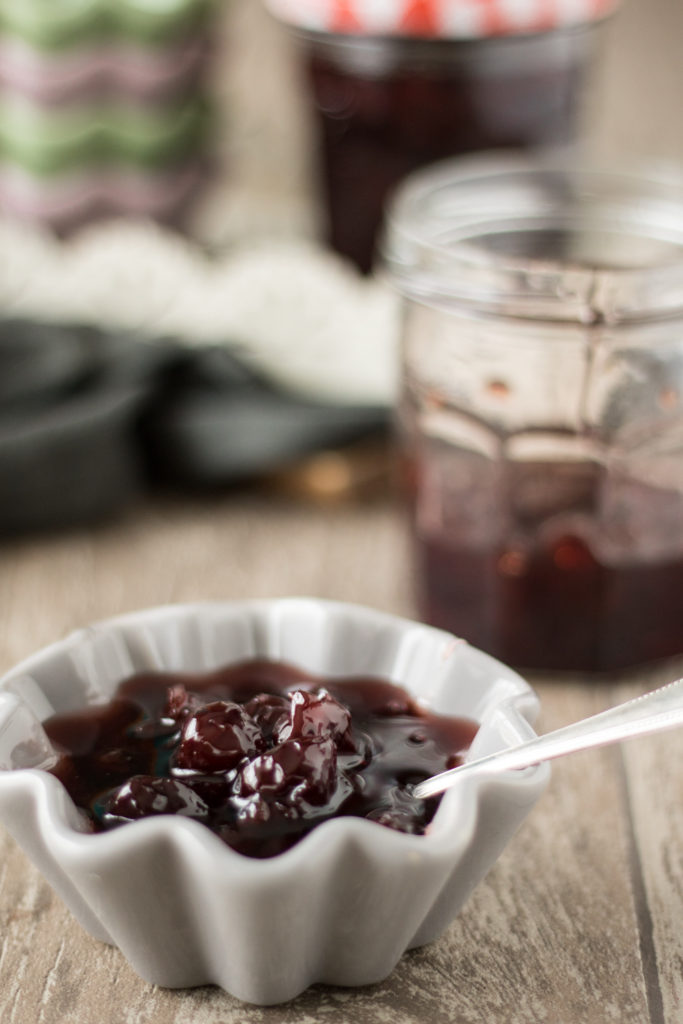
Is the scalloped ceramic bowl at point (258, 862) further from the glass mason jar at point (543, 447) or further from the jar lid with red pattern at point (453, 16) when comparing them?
the jar lid with red pattern at point (453, 16)

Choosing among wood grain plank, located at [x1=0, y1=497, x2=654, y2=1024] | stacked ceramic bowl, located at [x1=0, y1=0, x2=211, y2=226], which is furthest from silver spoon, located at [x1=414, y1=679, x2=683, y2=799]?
stacked ceramic bowl, located at [x1=0, y1=0, x2=211, y2=226]

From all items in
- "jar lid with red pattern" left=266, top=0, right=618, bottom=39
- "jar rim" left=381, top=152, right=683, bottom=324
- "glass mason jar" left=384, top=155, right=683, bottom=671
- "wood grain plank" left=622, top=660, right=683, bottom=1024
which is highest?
"jar lid with red pattern" left=266, top=0, right=618, bottom=39

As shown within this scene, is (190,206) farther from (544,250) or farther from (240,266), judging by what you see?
(544,250)

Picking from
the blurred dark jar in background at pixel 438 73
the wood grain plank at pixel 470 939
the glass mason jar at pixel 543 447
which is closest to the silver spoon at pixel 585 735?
the wood grain plank at pixel 470 939

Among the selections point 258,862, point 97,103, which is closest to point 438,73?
point 97,103

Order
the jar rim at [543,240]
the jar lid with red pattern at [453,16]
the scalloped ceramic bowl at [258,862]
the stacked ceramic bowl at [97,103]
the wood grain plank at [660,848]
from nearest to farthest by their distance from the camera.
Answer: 1. the scalloped ceramic bowl at [258,862]
2. the wood grain plank at [660,848]
3. the jar rim at [543,240]
4. the jar lid with red pattern at [453,16]
5. the stacked ceramic bowl at [97,103]

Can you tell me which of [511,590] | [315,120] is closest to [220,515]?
[511,590]

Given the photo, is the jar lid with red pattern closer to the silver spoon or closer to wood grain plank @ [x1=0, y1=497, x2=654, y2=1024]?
wood grain plank @ [x1=0, y1=497, x2=654, y2=1024]
